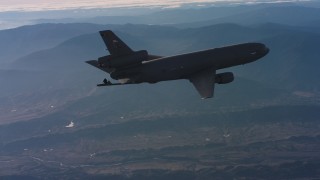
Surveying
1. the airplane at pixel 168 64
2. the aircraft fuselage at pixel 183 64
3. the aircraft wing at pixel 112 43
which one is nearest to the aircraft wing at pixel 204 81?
the airplane at pixel 168 64

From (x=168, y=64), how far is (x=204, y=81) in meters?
7.23

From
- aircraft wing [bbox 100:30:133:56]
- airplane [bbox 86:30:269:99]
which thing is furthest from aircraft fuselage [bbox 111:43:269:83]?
aircraft wing [bbox 100:30:133:56]

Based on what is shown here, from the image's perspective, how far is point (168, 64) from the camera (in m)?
81.6

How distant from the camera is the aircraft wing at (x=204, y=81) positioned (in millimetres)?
77688

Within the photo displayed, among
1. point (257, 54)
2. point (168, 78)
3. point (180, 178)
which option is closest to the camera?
point (168, 78)

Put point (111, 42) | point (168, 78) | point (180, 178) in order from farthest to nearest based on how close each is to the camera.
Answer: point (180, 178), point (168, 78), point (111, 42)

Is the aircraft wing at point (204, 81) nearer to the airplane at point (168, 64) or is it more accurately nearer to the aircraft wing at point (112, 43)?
the airplane at point (168, 64)

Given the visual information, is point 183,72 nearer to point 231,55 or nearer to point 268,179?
point 231,55

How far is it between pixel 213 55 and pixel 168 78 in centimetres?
1020

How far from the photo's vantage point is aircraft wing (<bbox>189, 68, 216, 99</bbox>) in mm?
77688

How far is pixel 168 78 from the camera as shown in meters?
82.2

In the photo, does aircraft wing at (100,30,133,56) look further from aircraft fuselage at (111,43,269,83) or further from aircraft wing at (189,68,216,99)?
aircraft wing at (189,68,216,99)

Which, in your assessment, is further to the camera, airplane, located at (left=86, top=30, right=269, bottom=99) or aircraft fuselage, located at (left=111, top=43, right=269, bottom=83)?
aircraft fuselage, located at (left=111, top=43, right=269, bottom=83)

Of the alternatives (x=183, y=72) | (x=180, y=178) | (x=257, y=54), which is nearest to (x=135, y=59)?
(x=183, y=72)
